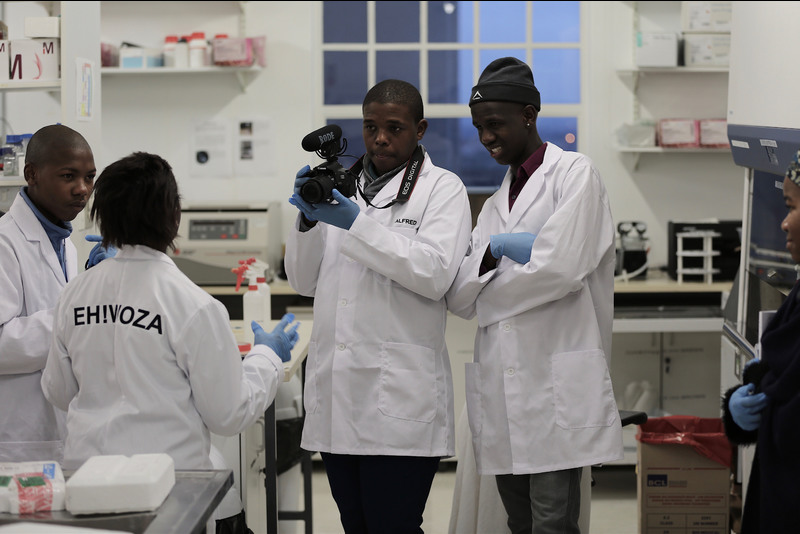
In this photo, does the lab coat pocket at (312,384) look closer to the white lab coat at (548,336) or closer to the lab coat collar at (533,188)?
the white lab coat at (548,336)

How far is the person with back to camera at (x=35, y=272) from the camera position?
197 cm

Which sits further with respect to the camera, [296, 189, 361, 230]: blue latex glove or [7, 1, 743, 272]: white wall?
[7, 1, 743, 272]: white wall

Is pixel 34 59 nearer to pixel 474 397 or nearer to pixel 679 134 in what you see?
pixel 474 397

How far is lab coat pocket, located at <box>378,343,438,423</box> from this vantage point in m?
1.95

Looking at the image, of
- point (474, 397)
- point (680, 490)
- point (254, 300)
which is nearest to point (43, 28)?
point (254, 300)

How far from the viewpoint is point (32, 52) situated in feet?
8.49

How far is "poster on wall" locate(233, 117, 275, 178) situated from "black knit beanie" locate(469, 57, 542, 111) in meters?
2.66

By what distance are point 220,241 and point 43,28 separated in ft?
5.25

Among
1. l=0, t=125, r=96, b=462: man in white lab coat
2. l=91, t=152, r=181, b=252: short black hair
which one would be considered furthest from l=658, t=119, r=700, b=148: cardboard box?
l=91, t=152, r=181, b=252: short black hair

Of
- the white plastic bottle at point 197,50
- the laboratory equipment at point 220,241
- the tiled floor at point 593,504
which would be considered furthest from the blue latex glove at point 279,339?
the white plastic bottle at point 197,50

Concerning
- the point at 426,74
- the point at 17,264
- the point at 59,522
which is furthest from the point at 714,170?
the point at 59,522

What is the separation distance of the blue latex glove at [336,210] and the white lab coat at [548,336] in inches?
12.1

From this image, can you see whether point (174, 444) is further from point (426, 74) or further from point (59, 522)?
point (426, 74)

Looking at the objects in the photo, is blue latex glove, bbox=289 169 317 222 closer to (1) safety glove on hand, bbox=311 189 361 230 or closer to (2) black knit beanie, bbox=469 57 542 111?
(1) safety glove on hand, bbox=311 189 361 230
